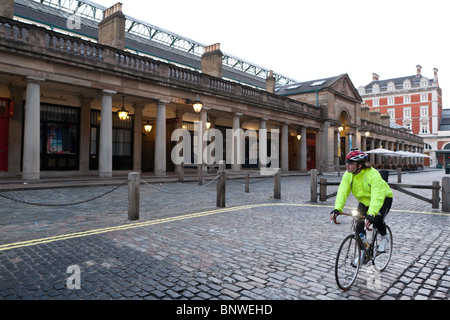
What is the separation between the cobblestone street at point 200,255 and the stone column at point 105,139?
680 centimetres

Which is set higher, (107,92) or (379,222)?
(107,92)

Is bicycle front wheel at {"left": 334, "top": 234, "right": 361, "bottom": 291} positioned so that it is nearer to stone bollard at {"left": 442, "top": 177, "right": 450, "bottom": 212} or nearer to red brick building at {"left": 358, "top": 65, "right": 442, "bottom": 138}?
stone bollard at {"left": 442, "top": 177, "right": 450, "bottom": 212}

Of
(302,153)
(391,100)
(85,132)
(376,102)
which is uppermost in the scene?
(376,102)

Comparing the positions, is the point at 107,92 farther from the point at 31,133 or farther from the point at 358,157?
the point at 358,157

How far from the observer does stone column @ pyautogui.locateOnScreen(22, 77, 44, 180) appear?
12742 millimetres

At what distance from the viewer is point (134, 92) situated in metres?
16.5

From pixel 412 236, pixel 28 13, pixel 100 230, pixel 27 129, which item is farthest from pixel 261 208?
pixel 28 13

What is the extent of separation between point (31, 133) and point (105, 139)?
3.27 m

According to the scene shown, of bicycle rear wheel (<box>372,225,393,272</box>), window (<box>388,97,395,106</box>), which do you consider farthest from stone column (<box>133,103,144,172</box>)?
window (<box>388,97,395,106</box>)

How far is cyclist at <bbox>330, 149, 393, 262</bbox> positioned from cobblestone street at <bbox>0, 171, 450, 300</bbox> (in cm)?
76

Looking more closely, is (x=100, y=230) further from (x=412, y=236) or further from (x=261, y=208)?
(x=412, y=236)

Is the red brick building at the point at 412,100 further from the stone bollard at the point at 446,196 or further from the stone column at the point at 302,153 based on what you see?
the stone bollard at the point at 446,196

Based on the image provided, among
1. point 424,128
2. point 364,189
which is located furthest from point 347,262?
point 424,128

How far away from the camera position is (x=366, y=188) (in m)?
3.88
